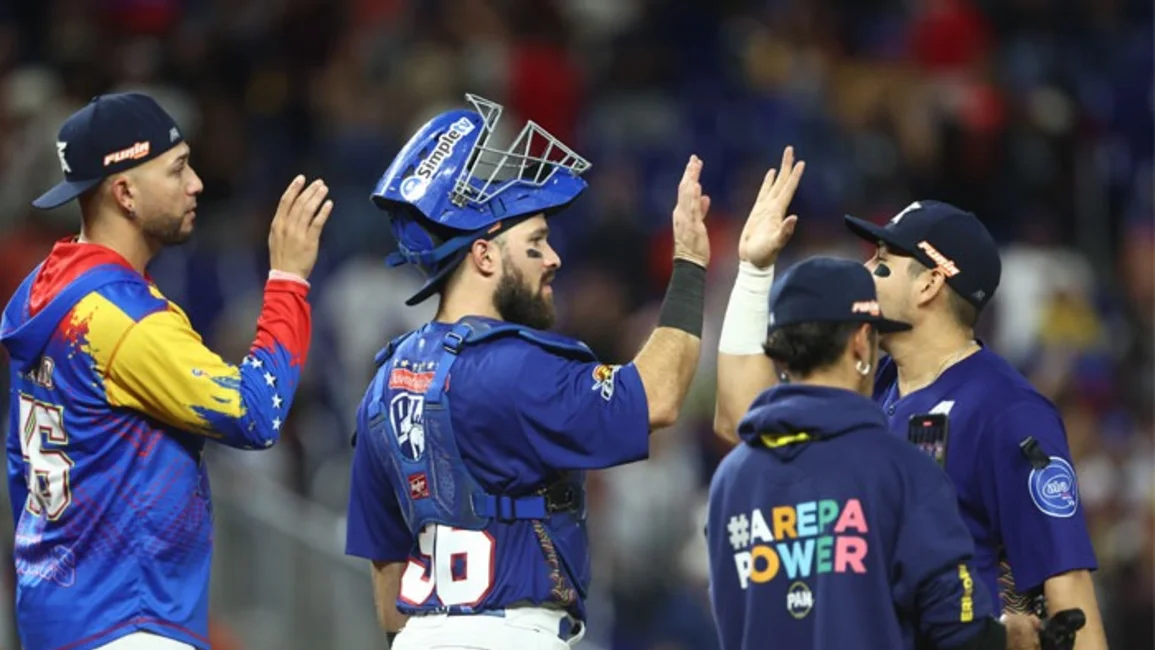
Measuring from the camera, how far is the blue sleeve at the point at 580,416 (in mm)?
5273

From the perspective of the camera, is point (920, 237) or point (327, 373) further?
point (327, 373)

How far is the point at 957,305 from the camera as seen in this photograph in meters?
5.74

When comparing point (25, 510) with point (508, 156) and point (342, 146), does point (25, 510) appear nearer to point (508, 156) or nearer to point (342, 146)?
point (508, 156)

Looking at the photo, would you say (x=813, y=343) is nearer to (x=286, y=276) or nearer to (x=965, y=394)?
(x=965, y=394)

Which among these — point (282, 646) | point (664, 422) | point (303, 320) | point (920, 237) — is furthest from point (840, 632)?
point (282, 646)

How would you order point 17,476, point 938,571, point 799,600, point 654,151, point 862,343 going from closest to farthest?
1. point 938,571
2. point 799,600
3. point 862,343
4. point 17,476
5. point 654,151

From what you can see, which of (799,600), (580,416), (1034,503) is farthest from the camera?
(1034,503)

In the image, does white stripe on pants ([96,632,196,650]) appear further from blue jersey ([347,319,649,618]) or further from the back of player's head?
the back of player's head

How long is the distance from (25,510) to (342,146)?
7.88 m

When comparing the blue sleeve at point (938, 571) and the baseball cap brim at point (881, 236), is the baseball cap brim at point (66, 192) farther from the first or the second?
the blue sleeve at point (938, 571)

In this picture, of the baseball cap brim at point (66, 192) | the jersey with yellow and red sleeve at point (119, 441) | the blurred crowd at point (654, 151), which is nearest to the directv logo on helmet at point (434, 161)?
the jersey with yellow and red sleeve at point (119, 441)

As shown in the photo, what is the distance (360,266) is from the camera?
12625 mm

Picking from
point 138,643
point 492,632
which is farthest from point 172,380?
point 492,632

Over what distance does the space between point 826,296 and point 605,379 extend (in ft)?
2.26
